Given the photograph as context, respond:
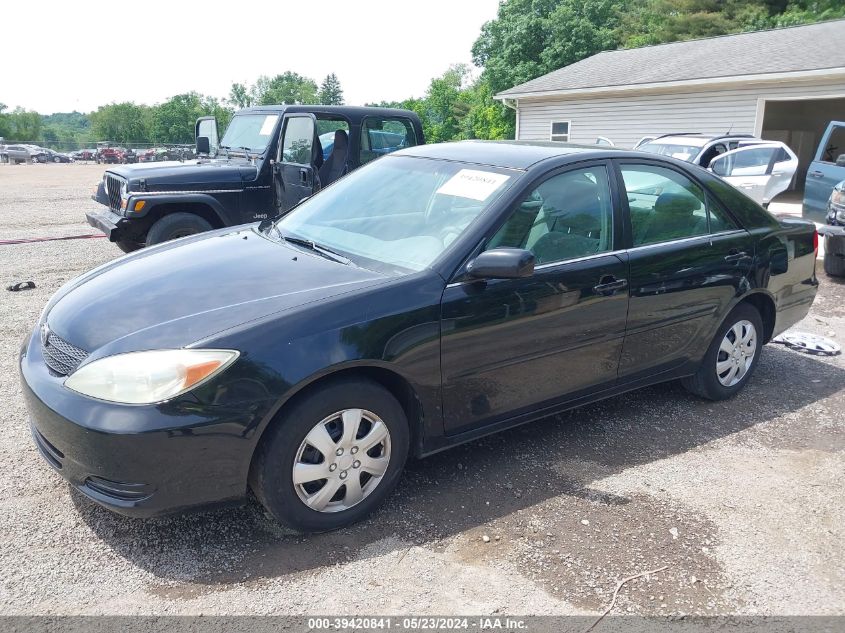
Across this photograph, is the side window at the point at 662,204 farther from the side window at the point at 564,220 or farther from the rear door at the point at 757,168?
the rear door at the point at 757,168

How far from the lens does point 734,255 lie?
14.0 ft

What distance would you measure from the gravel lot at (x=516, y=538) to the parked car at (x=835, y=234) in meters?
4.53

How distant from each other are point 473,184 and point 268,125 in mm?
5190

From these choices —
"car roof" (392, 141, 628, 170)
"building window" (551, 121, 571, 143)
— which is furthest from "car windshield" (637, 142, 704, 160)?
"building window" (551, 121, 571, 143)

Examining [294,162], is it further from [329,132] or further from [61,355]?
[61,355]

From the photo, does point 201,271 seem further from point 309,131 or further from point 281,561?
point 309,131

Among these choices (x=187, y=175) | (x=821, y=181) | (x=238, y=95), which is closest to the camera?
(x=187, y=175)

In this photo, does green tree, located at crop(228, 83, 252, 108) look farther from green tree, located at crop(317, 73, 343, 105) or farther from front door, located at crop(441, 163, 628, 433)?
front door, located at crop(441, 163, 628, 433)

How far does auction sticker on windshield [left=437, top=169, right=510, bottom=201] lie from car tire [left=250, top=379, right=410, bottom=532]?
118cm

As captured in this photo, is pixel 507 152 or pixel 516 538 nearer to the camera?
pixel 516 538

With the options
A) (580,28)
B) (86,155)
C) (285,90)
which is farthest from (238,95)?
(580,28)

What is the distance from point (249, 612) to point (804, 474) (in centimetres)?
292

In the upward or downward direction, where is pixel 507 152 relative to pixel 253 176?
upward

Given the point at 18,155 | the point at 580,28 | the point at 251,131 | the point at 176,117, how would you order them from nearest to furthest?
the point at 251,131, the point at 580,28, the point at 18,155, the point at 176,117
